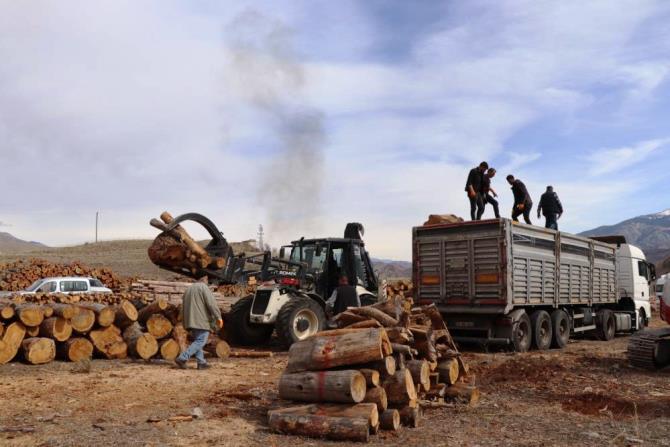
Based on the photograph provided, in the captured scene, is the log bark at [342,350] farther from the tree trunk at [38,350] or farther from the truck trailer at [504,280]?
the truck trailer at [504,280]

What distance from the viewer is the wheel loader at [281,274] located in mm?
12859

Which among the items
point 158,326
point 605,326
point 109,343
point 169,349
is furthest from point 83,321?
point 605,326

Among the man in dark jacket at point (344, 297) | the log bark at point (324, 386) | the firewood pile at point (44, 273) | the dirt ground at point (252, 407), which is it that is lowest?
the dirt ground at point (252, 407)

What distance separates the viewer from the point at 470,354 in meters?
13.3

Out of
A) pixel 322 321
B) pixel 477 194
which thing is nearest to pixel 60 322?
pixel 322 321

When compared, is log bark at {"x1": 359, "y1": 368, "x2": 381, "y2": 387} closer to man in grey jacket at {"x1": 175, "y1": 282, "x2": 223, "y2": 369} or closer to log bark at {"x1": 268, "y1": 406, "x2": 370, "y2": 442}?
log bark at {"x1": 268, "y1": 406, "x2": 370, "y2": 442}

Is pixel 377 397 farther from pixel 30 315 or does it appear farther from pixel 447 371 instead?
pixel 30 315

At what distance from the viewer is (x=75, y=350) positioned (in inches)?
436

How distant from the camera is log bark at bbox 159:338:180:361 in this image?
12.0 meters

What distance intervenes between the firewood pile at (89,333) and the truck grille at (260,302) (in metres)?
1.13

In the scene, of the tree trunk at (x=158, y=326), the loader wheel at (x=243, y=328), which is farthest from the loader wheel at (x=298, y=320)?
the tree trunk at (x=158, y=326)

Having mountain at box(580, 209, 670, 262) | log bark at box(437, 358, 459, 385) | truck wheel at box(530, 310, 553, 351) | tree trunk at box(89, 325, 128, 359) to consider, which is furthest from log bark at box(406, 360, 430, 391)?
mountain at box(580, 209, 670, 262)

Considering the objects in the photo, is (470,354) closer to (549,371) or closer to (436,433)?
(549,371)

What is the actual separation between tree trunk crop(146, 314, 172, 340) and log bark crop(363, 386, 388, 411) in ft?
21.7
